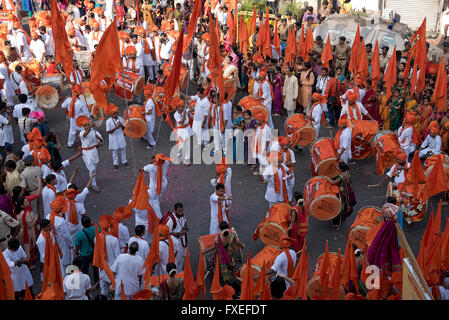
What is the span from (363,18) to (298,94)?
4722 mm

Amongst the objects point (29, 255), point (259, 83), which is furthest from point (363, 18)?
Answer: point (29, 255)

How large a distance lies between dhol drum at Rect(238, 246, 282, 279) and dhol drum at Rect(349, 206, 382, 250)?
130 centimetres

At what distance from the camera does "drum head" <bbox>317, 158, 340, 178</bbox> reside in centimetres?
1106

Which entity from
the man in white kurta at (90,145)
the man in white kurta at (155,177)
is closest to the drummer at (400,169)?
the man in white kurta at (155,177)

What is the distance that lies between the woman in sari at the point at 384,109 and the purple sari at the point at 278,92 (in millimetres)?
2470

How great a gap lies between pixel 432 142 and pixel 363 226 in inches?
137

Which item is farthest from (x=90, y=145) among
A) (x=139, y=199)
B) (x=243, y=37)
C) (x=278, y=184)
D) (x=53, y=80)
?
(x=243, y=37)

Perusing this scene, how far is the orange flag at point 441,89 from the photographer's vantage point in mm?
11828

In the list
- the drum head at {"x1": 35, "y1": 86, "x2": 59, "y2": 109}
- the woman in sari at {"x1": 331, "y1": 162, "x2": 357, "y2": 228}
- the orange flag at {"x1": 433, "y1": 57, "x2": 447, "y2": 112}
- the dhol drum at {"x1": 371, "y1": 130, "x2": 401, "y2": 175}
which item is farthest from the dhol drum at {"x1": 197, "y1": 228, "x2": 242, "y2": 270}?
the drum head at {"x1": 35, "y1": 86, "x2": 59, "y2": 109}

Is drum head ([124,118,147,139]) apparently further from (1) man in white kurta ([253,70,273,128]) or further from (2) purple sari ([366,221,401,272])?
(2) purple sari ([366,221,401,272])

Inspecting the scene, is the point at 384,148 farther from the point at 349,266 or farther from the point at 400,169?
the point at 349,266

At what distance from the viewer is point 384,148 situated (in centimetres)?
1154

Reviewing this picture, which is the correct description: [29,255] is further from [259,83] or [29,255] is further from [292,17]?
[292,17]

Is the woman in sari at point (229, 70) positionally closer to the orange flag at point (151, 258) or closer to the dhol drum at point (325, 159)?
the dhol drum at point (325, 159)
